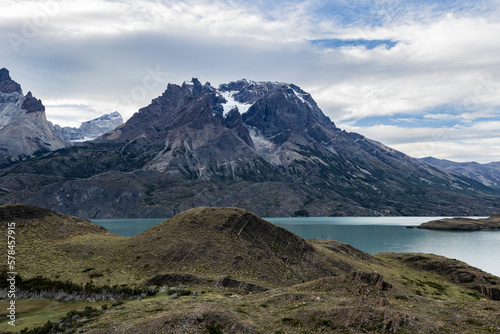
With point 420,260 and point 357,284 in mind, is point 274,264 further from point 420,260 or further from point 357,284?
point 420,260

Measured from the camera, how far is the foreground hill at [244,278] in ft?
106

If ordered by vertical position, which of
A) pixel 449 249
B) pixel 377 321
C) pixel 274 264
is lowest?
pixel 449 249

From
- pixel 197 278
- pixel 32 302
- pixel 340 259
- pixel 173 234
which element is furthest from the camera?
pixel 340 259

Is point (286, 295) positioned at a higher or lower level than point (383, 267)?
higher

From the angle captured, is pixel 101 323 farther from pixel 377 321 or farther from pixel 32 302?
pixel 377 321

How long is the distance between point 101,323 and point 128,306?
25.5 ft

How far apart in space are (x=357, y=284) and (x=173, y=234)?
44.4 metres

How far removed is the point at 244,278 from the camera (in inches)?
2419

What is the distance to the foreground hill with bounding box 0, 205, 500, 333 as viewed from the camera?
32312 mm

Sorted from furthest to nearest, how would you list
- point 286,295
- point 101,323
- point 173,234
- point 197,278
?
point 173,234
point 197,278
point 286,295
point 101,323

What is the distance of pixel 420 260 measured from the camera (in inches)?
3853

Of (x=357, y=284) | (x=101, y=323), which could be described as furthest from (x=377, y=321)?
(x=101, y=323)

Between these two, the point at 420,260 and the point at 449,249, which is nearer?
the point at 420,260

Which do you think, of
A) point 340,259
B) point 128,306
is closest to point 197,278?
point 128,306
